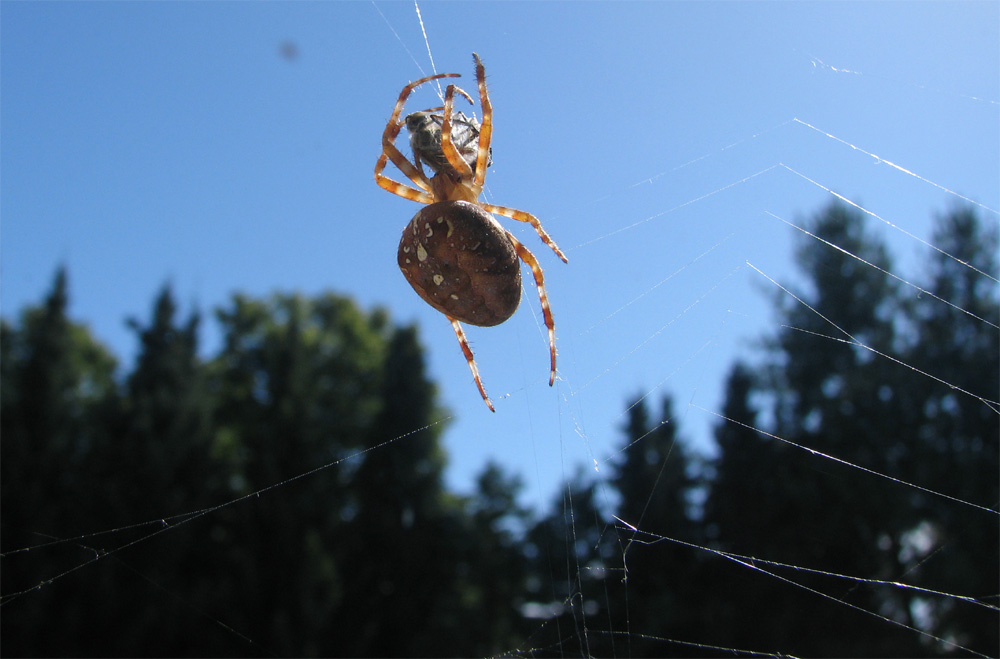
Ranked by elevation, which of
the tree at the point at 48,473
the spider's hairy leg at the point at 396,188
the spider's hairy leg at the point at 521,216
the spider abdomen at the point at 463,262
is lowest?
the spider abdomen at the point at 463,262

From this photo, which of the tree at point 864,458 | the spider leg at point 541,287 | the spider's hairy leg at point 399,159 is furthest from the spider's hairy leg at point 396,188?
the tree at point 864,458

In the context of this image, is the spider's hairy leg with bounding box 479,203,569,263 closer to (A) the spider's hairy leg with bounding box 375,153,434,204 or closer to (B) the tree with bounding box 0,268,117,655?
(A) the spider's hairy leg with bounding box 375,153,434,204

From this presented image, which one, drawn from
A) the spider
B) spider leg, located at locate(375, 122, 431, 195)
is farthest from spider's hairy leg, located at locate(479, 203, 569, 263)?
spider leg, located at locate(375, 122, 431, 195)

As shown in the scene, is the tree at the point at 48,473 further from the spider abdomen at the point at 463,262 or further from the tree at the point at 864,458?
the tree at the point at 864,458

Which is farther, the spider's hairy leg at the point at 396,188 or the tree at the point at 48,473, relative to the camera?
the tree at the point at 48,473

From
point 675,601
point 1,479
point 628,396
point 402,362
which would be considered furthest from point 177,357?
point 675,601

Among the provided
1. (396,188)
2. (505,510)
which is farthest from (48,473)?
(396,188)

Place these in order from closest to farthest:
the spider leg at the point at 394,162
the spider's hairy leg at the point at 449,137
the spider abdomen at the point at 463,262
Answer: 1. the spider abdomen at the point at 463,262
2. the spider's hairy leg at the point at 449,137
3. the spider leg at the point at 394,162
